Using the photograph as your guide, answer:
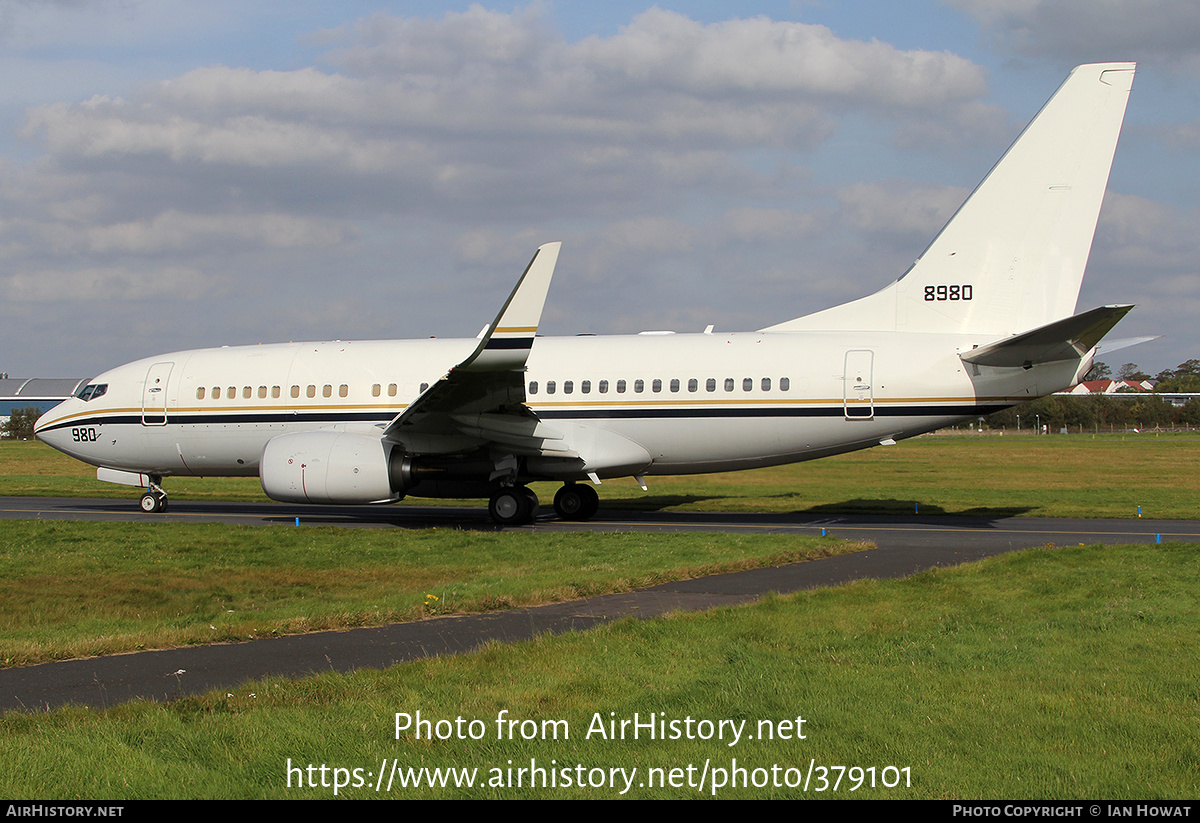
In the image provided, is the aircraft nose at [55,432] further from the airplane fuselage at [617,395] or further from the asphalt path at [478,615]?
the asphalt path at [478,615]

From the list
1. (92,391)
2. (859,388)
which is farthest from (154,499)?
(859,388)

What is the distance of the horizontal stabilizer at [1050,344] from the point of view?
52.5 ft

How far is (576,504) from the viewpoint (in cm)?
2203

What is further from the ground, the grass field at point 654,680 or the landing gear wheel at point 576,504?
the landing gear wheel at point 576,504

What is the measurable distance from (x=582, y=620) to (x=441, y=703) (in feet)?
12.3

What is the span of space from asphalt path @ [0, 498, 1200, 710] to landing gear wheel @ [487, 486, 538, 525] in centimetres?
38

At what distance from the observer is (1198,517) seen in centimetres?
2058

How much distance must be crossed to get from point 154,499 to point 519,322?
1266 cm

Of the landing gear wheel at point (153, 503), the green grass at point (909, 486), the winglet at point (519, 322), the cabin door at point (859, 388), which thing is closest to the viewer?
the winglet at point (519, 322)

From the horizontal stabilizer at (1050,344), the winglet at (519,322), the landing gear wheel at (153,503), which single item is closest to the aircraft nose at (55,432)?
the landing gear wheel at (153,503)

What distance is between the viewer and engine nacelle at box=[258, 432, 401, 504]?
1912 cm

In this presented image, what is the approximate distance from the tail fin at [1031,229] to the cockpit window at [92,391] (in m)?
18.5

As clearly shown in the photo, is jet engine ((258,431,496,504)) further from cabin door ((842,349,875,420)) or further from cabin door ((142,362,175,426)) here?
cabin door ((842,349,875,420))
